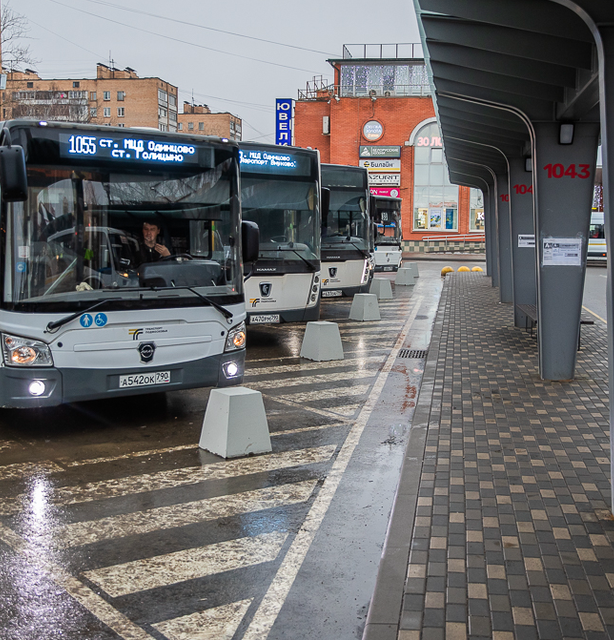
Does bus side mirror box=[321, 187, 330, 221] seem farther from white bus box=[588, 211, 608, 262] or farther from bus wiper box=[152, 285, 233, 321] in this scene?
white bus box=[588, 211, 608, 262]

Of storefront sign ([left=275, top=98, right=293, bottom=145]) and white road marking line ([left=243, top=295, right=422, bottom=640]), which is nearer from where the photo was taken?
white road marking line ([left=243, top=295, right=422, bottom=640])

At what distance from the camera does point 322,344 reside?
1209 centimetres

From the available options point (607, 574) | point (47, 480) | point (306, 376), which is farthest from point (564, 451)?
point (306, 376)

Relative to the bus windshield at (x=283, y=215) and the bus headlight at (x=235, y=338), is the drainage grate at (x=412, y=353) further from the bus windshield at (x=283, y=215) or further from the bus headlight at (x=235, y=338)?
the bus headlight at (x=235, y=338)

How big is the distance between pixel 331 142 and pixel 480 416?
4725 centimetres

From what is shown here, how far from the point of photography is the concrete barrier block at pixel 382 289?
→ 22992mm

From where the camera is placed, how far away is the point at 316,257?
1394 cm

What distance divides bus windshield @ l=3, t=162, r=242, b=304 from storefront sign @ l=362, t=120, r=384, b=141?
151 feet

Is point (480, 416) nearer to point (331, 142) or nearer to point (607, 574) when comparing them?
point (607, 574)

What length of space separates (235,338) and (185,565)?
12.3ft

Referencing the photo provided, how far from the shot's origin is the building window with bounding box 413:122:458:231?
52.4 metres

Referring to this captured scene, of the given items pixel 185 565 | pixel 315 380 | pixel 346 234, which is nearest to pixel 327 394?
pixel 315 380

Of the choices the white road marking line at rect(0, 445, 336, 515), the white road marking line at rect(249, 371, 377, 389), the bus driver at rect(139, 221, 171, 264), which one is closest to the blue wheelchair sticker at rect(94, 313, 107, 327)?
the bus driver at rect(139, 221, 171, 264)

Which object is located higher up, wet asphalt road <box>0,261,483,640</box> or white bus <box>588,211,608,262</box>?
white bus <box>588,211,608,262</box>
